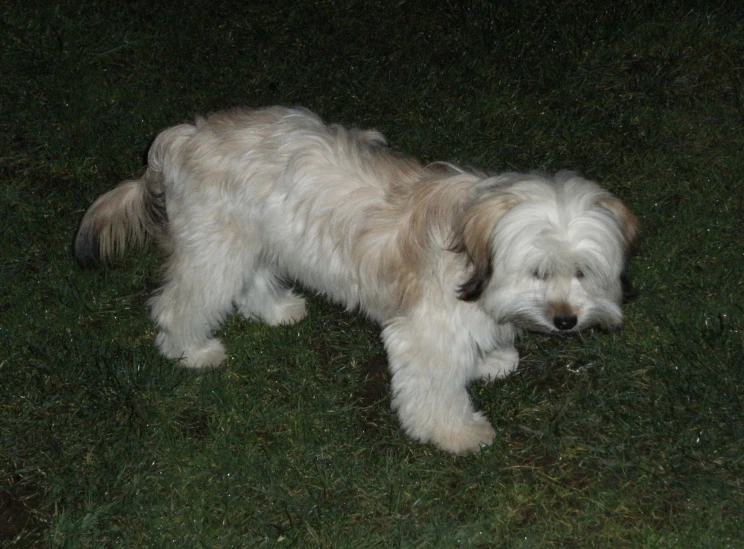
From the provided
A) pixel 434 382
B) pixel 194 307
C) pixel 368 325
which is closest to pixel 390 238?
pixel 434 382

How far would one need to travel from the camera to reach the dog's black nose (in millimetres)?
3582

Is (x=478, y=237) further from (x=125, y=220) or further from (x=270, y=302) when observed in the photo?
(x=125, y=220)

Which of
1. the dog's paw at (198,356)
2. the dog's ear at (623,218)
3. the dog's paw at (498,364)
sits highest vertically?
the dog's ear at (623,218)

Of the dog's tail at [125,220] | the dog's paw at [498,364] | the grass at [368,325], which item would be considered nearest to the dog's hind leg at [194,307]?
the grass at [368,325]

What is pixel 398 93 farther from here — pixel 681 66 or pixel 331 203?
pixel 331 203

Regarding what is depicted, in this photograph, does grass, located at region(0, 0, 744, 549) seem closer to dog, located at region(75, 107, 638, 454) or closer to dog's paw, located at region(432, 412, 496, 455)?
dog's paw, located at region(432, 412, 496, 455)

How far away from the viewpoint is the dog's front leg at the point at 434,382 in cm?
395

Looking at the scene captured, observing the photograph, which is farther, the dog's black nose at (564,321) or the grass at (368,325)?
the grass at (368,325)

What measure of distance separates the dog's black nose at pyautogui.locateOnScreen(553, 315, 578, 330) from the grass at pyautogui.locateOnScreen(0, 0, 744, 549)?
3.06 feet

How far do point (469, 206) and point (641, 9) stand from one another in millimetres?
4009

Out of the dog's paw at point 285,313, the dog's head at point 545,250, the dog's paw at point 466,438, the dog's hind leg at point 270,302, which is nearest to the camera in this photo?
the dog's head at point 545,250

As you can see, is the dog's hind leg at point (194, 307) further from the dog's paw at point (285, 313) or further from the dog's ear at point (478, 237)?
the dog's ear at point (478, 237)

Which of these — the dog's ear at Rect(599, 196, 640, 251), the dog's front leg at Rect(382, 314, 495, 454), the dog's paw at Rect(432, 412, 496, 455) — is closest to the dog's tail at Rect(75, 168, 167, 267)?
the dog's front leg at Rect(382, 314, 495, 454)

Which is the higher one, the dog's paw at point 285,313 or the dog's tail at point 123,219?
the dog's tail at point 123,219
